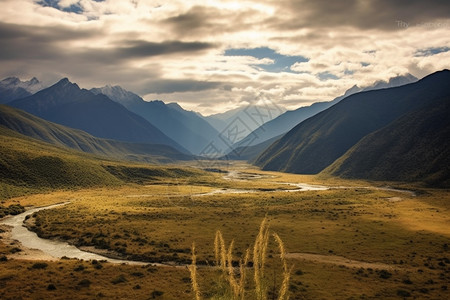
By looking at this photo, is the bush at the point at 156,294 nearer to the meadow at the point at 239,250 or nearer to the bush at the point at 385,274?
the meadow at the point at 239,250

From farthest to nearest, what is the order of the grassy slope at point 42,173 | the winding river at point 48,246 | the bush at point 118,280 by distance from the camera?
1. the grassy slope at point 42,173
2. the winding river at point 48,246
3. the bush at point 118,280

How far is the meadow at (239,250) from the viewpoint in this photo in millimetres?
35906

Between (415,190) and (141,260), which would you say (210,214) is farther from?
(415,190)

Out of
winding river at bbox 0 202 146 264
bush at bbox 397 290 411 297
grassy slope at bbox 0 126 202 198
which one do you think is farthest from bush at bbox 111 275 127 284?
grassy slope at bbox 0 126 202 198

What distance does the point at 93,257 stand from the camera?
165ft

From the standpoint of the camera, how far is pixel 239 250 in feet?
173

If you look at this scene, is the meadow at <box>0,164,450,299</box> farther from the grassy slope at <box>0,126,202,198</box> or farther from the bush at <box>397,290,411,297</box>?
the grassy slope at <box>0,126,202,198</box>

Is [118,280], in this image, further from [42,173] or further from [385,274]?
[42,173]

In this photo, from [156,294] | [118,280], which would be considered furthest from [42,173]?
[156,294]

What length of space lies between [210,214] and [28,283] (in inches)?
2292

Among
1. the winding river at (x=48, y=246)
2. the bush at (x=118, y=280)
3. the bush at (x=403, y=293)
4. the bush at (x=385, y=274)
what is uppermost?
the bush at (x=118, y=280)

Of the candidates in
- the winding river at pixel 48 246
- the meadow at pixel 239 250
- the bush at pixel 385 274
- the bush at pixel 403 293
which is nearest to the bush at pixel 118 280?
the meadow at pixel 239 250

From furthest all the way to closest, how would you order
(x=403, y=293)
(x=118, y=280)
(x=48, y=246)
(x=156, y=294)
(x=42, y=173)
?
(x=42, y=173) < (x=48, y=246) < (x=118, y=280) < (x=403, y=293) < (x=156, y=294)

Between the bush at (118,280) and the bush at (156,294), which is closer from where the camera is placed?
the bush at (156,294)
